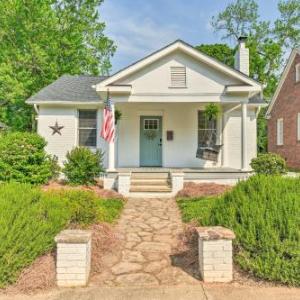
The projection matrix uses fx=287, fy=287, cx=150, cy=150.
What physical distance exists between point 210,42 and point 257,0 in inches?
292

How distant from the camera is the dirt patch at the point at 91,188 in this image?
28.5 feet

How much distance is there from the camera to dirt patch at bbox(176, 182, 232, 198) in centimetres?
868

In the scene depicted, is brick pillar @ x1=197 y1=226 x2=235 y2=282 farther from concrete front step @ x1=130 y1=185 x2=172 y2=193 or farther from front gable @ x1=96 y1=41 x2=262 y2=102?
front gable @ x1=96 y1=41 x2=262 y2=102

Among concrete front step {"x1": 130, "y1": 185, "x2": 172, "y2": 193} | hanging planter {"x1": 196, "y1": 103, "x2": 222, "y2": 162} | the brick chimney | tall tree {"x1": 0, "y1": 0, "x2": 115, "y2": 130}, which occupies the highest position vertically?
tall tree {"x1": 0, "y1": 0, "x2": 115, "y2": 130}

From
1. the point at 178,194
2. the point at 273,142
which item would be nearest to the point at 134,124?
the point at 178,194

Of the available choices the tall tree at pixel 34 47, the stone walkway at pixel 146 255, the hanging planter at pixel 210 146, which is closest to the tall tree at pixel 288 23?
the tall tree at pixel 34 47

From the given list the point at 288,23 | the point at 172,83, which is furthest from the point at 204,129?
the point at 288,23

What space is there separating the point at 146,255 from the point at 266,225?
5.96 ft

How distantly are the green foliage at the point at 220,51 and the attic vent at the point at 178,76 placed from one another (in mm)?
19484

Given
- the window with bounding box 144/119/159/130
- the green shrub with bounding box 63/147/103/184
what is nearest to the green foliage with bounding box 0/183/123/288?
the green shrub with bounding box 63/147/103/184

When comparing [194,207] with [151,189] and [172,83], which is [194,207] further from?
[172,83]

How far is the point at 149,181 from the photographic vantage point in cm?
979

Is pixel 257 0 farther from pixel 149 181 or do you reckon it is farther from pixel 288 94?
pixel 149 181

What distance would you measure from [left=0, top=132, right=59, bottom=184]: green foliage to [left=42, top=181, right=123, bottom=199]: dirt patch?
433mm
